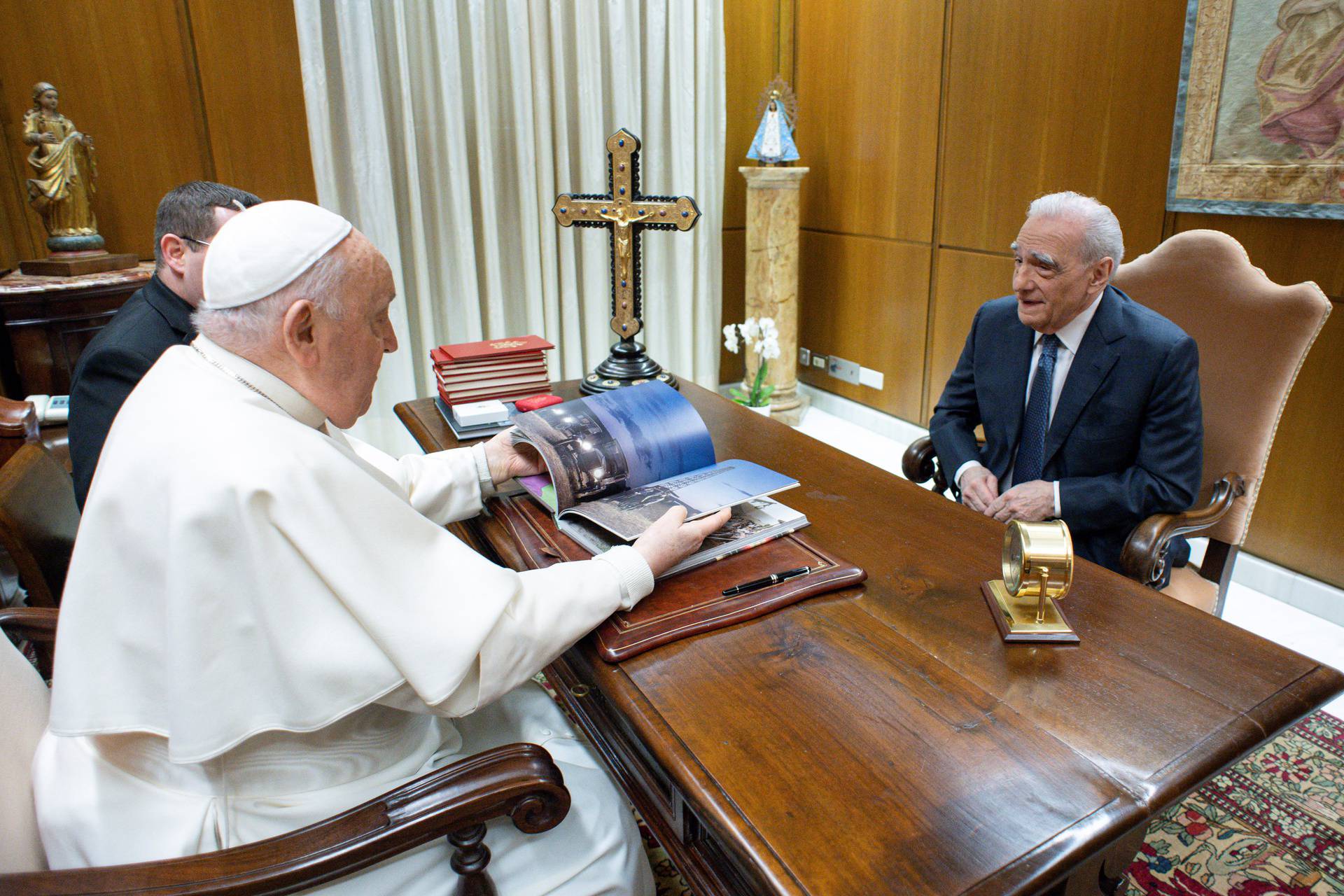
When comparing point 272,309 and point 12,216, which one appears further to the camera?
point 12,216

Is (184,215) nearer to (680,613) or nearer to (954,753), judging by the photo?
(680,613)

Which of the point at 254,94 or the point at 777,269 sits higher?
the point at 254,94

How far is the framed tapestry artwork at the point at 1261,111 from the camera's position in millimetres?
2518

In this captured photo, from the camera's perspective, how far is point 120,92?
347 centimetres

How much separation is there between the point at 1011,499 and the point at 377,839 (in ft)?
5.18

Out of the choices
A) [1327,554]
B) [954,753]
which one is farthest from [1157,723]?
[1327,554]

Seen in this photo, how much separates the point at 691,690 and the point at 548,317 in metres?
3.63

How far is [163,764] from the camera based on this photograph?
1.06 meters

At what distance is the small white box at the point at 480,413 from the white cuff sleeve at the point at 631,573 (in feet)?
2.83

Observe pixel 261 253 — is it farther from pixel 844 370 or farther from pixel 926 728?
pixel 844 370

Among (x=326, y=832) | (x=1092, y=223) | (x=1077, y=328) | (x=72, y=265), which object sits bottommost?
(x=326, y=832)

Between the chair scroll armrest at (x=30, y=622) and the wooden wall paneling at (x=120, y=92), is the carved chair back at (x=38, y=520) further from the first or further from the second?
the wooden wall paneling at (x=120, y=92)

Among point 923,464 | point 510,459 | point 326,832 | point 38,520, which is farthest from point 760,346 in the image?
point 326,832

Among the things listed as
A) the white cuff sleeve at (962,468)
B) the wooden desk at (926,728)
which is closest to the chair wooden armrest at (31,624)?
the wooden desk at (926,728)
